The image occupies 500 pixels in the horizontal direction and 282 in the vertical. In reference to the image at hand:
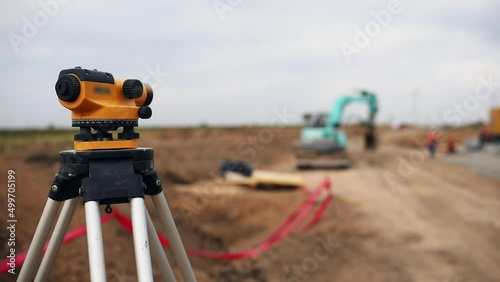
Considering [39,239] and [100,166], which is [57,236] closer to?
[39,239]

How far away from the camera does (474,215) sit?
8859 mm

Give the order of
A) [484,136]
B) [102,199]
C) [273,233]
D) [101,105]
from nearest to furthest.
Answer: [102,199] → [101,105] → [273,233] → [484,136]

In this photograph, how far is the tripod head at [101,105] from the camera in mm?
2033

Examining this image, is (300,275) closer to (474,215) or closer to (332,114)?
(474,215)

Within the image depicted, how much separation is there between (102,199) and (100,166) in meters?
0.18

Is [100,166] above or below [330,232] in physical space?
above

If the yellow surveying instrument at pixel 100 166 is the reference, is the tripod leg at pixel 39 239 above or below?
below

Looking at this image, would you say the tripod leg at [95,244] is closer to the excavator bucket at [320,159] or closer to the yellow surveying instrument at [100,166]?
the yellow surveying instrument at [100,166]

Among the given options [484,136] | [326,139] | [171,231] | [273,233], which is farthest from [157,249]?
[484,136]

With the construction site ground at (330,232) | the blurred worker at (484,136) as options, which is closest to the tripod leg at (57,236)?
the construction site ground at (330,232)

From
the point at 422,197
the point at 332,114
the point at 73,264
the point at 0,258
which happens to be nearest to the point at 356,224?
the point at 422,197

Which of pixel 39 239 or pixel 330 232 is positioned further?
pixel 330 232

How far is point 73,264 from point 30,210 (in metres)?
1.31

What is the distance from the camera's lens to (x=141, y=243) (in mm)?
1833
